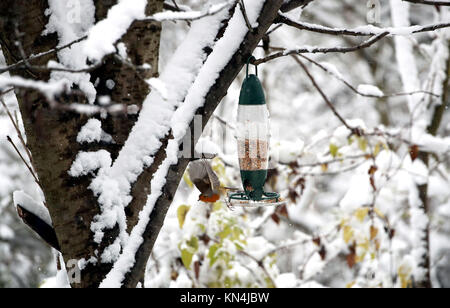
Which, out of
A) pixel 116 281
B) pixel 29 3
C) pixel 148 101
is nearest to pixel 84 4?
pixel 29 3

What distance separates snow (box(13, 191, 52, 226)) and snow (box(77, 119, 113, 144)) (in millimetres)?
311

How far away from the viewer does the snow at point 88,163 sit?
1322mm

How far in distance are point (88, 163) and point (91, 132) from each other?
10cm

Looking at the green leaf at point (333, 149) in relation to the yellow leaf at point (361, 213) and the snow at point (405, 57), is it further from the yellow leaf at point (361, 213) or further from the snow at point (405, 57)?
the snow at point (405, 57)

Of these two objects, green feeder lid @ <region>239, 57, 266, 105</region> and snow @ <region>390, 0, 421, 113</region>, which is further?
snow @ <region>390, 0, 421, 113</region>

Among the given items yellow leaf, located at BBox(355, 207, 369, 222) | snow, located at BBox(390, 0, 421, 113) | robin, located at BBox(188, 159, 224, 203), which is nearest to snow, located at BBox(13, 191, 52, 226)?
robin, located at BBox(188, 159, 224, 203)

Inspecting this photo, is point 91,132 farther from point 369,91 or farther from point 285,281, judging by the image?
point 285,281

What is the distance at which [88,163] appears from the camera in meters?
1.33

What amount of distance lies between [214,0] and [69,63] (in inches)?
19.0

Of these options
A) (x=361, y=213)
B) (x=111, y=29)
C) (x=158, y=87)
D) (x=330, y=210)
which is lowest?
(x=330, y=210)

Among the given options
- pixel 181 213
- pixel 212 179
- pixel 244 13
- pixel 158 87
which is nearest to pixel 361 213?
pixel 181 213

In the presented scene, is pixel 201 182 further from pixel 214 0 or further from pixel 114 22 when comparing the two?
pixel 114 22

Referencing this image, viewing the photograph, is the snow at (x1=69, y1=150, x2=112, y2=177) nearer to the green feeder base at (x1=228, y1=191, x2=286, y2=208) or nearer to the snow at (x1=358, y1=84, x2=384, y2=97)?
the green feeder base at (x1=228, y1=191, x2=286, y2=208)

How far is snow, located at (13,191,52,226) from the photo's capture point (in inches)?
56.3
